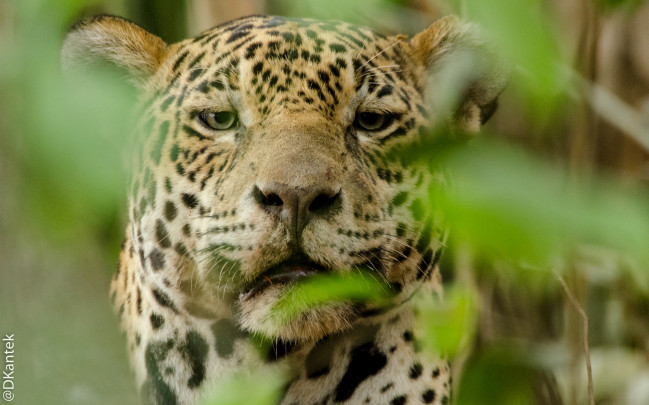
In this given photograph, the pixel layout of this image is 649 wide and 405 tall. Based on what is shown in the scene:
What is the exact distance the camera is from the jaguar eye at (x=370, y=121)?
276 centimetres

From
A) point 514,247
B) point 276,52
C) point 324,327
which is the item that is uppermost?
point 514,247

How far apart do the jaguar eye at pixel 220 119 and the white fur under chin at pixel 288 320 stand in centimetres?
64

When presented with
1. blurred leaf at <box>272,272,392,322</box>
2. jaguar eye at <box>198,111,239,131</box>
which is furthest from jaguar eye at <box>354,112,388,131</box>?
blurred leaf at <box>272,272,392,322</box>

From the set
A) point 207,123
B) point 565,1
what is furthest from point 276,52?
point 565,1

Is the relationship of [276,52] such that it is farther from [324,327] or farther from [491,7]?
[491,7]

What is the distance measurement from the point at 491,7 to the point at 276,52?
191cm

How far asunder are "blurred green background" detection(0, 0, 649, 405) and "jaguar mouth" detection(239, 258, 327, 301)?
369 mm

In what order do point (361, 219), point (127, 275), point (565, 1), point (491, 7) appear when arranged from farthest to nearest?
point (565, 1)
point (127, 275)
point (361, 219)
point (491, 7)

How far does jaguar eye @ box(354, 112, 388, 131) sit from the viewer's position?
276 cm

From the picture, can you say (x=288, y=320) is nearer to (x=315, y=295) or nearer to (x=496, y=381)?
(x=315, y=295)

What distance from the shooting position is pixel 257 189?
2.33 metres

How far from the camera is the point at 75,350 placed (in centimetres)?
237

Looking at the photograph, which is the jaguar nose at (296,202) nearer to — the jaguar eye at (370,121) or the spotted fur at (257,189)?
the spotted fur at (257,189)

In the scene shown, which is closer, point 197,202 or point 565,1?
point 197,202
